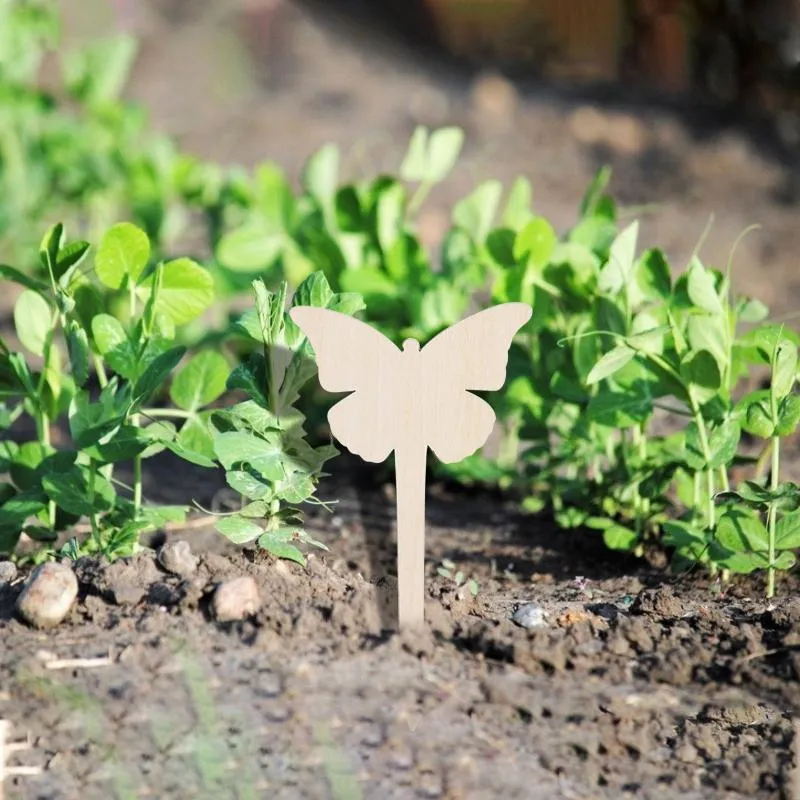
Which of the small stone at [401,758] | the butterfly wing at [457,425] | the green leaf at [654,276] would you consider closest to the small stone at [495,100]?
the green leaf at [654,276]

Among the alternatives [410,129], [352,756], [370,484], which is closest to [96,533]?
[352,756]

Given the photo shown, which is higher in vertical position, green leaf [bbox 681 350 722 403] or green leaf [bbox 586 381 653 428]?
green leaf [bbox 681 350 722 403]

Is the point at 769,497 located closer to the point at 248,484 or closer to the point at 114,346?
the point at 248,484

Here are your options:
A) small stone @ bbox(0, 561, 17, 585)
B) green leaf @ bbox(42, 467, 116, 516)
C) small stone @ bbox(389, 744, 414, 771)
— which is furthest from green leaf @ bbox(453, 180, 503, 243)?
small stone @ bbox(389, 744, 414, 771)

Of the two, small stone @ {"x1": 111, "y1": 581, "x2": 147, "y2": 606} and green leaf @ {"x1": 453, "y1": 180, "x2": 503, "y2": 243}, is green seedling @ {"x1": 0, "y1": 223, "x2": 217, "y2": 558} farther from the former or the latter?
green leaf @ {"x1": 453, "y1": 180, "x2": 503, "y2": 243}

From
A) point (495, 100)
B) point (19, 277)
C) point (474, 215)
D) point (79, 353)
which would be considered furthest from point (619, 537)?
point (495, 100)

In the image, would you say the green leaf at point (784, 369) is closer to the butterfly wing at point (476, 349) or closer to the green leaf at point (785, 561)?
the green leaf at point (785, 561)
